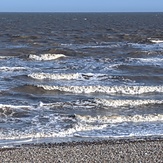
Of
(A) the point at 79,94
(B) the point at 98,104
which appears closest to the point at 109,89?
(A) the point at 79,94

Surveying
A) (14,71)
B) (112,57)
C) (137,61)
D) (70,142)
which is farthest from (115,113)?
(112,57)

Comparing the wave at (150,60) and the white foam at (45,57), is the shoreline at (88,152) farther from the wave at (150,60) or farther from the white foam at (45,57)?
the white foam at (45,57)

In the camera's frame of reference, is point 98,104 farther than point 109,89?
No

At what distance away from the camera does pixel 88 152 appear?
1187cm

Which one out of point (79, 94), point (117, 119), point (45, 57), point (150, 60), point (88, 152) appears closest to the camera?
point (88, 152)

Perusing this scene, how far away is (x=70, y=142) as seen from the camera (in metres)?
13.6

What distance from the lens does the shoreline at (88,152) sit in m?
11.2

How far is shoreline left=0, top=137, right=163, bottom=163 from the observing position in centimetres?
1121

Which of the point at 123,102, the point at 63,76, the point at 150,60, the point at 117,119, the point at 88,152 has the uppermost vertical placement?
the point at 88,152

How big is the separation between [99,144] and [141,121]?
159 inches

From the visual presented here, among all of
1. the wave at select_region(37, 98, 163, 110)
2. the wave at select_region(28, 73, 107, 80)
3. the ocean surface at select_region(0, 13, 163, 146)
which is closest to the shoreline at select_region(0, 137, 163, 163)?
the ocean surface at select_region(0, 13, 163, 146)

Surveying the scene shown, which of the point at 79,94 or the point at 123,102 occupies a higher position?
the point at 123,102

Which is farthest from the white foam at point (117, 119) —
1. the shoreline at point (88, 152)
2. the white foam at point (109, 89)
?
the white foam at point (109, 89)

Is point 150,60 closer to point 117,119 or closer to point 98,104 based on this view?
point 98,104
